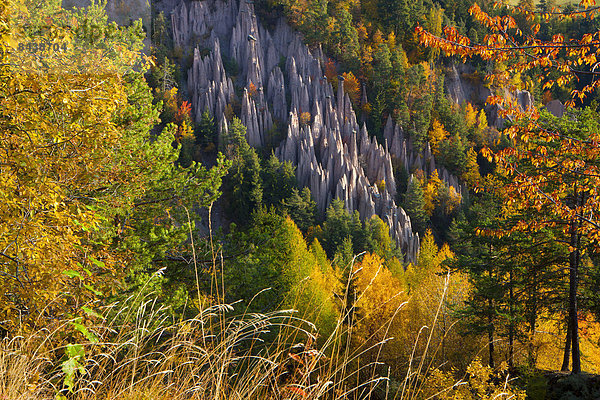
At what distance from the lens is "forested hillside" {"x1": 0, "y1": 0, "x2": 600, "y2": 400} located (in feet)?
7.63

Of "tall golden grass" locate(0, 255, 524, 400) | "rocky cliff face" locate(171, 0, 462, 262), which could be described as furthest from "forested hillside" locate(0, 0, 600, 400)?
"rocky cliff face" locate(171, 0, 462, 262)

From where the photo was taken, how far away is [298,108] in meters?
48.8

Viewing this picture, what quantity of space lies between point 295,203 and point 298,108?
54.6 ft

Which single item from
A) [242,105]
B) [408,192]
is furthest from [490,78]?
[242,105]

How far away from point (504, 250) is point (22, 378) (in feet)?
48.3

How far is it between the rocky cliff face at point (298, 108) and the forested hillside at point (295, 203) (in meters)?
0.30

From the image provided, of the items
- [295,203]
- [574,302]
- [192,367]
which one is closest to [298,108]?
[295,203]

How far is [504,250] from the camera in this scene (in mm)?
13547

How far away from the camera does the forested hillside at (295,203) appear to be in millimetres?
2326

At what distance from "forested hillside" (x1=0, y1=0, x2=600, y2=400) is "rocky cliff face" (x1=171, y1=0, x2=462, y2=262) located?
302mm

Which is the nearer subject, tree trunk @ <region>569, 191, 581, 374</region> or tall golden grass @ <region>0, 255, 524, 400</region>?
tall golden grass @ <region>0, 255, 524, 400</region>

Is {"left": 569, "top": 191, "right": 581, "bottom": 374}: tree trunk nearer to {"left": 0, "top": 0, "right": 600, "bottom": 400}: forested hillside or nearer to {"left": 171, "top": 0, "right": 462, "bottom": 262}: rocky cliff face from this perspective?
{"left": 0, "top": 0, "right": 600, "bottom": 400}: forested hillside

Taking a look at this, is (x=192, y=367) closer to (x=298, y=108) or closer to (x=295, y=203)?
(x=295, y=203)

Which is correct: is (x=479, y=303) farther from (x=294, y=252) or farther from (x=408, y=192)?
(x=408, y=192)
